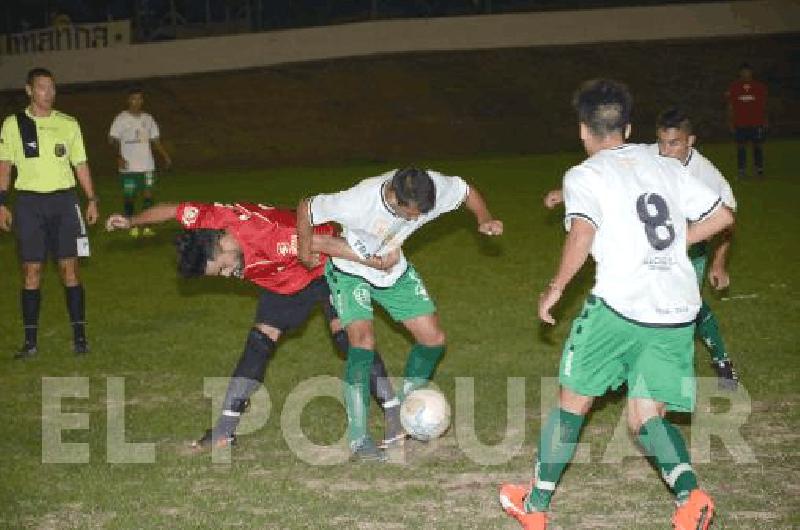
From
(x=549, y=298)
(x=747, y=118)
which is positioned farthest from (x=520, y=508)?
(x=747, y=118)

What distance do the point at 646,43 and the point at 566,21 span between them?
2.70m

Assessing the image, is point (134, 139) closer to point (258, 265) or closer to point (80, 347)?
point (80, 347)

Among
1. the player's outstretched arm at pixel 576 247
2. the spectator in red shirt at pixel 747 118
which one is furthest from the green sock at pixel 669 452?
the spectator in red shirt at pixel 747 118

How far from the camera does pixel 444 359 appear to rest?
1012 cm

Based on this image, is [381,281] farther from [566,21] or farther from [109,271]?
[566,21]

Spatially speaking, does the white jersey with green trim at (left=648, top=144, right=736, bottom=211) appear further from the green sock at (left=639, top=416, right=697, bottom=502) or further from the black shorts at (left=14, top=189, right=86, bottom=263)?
the black shorts at (left=14, top=189, right=86, bottom=263)

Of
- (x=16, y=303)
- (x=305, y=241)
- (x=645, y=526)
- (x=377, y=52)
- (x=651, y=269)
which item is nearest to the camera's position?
(x=651, y=269)

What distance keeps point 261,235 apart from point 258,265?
0.64 ft

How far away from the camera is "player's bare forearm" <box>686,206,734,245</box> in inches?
233

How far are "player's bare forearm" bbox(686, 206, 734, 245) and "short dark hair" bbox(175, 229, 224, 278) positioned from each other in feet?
9.49

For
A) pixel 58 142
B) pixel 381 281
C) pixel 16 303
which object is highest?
pixel 58 142

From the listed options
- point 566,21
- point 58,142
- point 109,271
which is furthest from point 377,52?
point 58,142

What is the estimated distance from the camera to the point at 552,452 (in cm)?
604

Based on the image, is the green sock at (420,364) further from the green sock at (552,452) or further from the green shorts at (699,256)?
the green shorts at (699,256)
